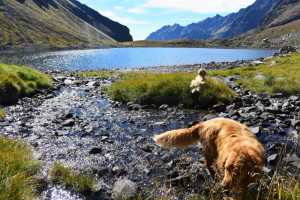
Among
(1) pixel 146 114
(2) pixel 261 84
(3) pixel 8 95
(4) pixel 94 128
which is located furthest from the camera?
(2) pixel 261 84

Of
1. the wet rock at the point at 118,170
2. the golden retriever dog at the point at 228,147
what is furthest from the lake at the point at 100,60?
the golden retriever dog at the point at 228,147

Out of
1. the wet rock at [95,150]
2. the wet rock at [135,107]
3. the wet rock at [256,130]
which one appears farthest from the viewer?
the wet rock at [135,107]

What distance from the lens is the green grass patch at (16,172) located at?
431cm

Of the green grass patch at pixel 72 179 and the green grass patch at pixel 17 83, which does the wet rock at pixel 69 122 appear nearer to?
the green grass patch at pixel 72 179

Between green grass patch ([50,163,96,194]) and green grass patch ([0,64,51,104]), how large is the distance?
34.6ft

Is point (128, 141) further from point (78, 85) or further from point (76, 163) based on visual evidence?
point (78, 85)

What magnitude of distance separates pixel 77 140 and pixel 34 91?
10.3 metres

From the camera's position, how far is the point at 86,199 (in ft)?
20.4

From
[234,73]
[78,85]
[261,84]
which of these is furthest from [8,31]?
[261,84]

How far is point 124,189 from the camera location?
20.7ft

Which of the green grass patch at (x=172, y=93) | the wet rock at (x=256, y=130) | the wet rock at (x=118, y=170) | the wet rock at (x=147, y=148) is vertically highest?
the green grass patch at (x=172, y=93)

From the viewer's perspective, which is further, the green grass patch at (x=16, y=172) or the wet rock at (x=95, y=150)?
the wet rock at (x=95, y=150)

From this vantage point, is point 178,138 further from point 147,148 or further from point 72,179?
point 72,179

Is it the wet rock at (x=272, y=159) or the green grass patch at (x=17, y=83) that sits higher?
the green grass patch at (x=17, y=83)
